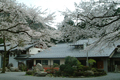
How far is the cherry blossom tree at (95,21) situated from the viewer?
718 cm

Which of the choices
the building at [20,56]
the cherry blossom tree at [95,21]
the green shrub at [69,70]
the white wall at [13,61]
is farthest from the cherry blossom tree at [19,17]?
the white wall at [13,61]

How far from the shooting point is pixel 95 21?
25.4 feet

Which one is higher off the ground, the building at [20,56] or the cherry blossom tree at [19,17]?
the cherry blossom tree at [19,17]

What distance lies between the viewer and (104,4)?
7094 millimetres

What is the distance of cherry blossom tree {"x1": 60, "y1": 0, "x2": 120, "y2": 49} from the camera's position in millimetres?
7176

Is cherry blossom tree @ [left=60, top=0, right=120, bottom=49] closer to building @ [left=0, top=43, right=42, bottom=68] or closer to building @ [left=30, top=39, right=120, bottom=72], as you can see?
building @ [left=30, top=39, right=120, bottom=72]

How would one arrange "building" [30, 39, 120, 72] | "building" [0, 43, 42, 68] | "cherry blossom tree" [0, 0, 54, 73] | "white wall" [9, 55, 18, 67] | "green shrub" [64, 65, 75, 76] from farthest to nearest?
"white wall" [9, 55, 18, 67] < "building" [0, 43, 42, 68] < "building" [30, 39, 120, 72] < "green shrub" [64, 65, 75, 76] < "cherry blossom tree" [0, 0, 54, 73]

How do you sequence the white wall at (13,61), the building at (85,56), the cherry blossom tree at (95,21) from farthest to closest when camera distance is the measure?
the white wall at (13,61), the building at (85,56), the cherry blossom tree at (95,21)

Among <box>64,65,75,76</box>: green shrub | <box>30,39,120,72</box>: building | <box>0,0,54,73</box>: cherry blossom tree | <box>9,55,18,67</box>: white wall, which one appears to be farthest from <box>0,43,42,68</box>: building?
<box>0,0,54,73</box>: cherry blossom tree

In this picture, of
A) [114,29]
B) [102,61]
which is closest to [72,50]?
[102,61]

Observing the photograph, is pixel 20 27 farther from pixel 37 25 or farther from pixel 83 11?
pixel 83 11

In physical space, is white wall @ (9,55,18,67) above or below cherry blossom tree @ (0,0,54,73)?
below

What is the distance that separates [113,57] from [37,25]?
13.4 meters

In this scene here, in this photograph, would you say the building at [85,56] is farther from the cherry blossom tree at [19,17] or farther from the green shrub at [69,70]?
the cherry blossom tree at [19,17]
